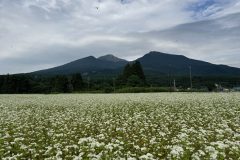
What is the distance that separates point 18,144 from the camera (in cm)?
1175

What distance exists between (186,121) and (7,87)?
85.8 meters

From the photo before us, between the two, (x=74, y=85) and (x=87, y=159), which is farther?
(x=74, y=85)

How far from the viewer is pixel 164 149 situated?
1101 cm

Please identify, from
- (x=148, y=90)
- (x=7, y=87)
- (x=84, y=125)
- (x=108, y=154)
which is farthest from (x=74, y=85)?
(x=108, y=154)

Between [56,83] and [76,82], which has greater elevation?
[76,82]

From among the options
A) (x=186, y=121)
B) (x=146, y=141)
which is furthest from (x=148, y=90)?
(x=146, y=141)

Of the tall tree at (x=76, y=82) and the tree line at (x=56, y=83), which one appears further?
the tall tree at (x=76, y=82)

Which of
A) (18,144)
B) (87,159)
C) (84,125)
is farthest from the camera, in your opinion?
(84,125)

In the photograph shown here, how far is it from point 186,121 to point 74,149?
25.1 ft

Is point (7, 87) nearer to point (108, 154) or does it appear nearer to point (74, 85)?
point (74, 85)

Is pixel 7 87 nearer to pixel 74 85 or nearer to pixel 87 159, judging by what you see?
pixel 74 85

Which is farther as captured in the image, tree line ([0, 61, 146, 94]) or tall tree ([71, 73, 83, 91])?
tall tree ([71, 73, 83, 91])

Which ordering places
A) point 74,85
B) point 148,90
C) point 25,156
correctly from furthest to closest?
1. point 74,85
2. point 148,90
3. point 25,156

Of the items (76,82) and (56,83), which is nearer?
(56,83)
